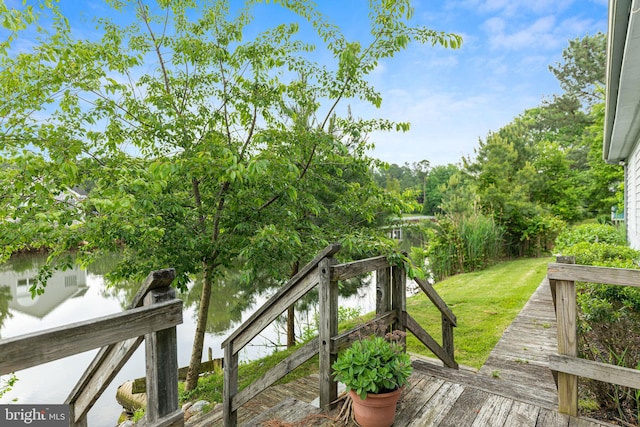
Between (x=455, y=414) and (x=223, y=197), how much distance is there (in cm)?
341

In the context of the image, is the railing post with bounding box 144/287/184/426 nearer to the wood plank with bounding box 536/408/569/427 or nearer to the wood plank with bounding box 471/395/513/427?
A: the wood plank with bounding box 471/395/513/427

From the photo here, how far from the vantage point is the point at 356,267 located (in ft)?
7.97

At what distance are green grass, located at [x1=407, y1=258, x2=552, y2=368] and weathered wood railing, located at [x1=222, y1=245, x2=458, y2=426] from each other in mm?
1809

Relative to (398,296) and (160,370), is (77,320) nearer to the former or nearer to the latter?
(398,296)

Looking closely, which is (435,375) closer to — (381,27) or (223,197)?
(223,197)

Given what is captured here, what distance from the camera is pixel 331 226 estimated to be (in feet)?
16.5

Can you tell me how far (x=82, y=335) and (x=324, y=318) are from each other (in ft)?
4.70

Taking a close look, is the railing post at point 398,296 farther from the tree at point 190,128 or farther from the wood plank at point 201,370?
the wood plank at point 201,370

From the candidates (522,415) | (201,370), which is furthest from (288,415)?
(201,370)

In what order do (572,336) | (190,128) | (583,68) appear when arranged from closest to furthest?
(572,336)
(190,128)
(583,68)

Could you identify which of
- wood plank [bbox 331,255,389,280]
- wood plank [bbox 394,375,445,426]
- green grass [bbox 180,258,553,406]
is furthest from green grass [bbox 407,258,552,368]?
wood plank [bbox 331,255,389,280]

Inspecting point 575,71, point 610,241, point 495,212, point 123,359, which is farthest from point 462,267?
point 575,71

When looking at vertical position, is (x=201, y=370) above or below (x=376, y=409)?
below

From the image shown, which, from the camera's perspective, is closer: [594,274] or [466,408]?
[594,274]
